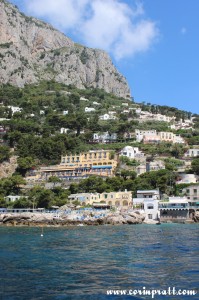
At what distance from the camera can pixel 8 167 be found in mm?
96375

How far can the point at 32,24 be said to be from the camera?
635 ft

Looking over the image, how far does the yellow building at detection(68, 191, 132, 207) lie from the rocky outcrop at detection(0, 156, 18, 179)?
20.8m

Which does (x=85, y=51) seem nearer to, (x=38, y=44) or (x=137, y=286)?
(x=38, y=44)

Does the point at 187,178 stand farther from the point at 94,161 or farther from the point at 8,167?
the point at 8,167

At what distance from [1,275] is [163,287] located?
8.05 m

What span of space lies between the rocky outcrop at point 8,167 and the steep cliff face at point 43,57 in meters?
72.1

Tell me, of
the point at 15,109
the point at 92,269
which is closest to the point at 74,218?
the point at 92,269

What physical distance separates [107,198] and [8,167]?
2787 cm

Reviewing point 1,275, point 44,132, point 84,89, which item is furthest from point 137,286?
point 84,89

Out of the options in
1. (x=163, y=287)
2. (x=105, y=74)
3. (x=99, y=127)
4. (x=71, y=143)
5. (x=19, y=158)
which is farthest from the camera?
(x=105, y=74)

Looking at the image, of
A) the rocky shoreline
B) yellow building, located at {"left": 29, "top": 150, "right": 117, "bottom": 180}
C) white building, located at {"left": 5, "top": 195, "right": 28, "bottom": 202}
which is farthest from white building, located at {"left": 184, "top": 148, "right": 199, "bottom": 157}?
white building, located at {"left": 5, "top": 195, "right": 28, "bottom": 202}

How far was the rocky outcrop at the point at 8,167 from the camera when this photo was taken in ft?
313

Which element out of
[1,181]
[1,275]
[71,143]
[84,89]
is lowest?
[1,275]

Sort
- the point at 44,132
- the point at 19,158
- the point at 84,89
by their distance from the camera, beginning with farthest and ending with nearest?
the point at 84,89 < the point at 44,132 < the point at 19,158
